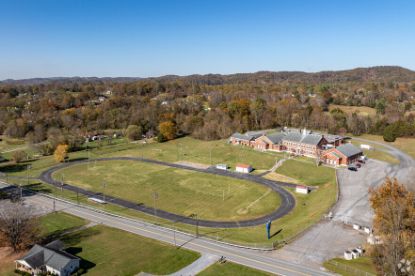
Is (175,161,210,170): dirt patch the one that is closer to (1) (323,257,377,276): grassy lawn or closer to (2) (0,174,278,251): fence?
(2) (0,174,278,251): fence

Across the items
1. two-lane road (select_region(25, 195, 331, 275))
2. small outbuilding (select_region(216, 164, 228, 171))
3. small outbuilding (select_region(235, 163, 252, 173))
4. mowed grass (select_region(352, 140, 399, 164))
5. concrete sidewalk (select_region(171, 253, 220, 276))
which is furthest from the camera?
small outbuilding (select_region(216, 164, 228, 171))

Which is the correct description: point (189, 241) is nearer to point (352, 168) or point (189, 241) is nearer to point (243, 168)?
point (243, 168)

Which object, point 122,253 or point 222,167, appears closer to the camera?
point 122,253

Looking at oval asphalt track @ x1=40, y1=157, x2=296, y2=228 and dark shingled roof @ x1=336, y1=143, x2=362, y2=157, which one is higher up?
dark shingled roof @ x1=336, y1=143, x2=362, y2=157

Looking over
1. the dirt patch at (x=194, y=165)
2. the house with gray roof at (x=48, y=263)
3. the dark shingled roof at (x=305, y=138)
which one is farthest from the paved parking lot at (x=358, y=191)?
the house with gray roof at (x=48, y=263)

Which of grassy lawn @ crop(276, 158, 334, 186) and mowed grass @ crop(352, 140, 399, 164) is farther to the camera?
mowed grass @ crop(352, 140, 399, 164)

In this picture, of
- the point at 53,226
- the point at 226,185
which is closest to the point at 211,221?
the point at 226,185

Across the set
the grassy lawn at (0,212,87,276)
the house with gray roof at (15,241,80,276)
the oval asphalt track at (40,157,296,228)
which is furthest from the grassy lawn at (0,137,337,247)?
the house with gray roof at (15,241,80,276)

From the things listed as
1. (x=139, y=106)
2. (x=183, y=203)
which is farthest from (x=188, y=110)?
(x=183, y=203)
